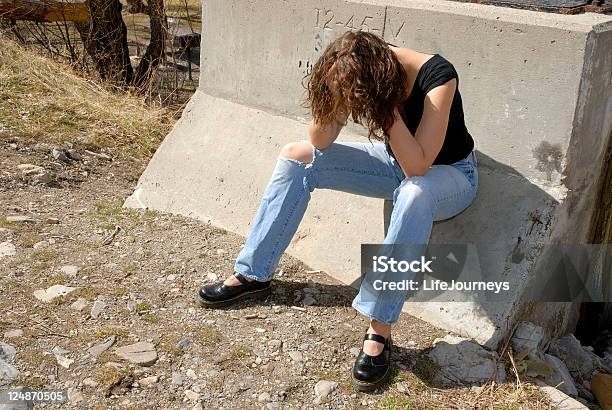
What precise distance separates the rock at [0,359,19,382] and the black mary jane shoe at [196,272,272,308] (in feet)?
2.62

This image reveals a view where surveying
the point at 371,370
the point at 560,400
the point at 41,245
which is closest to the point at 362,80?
the point at 371,370

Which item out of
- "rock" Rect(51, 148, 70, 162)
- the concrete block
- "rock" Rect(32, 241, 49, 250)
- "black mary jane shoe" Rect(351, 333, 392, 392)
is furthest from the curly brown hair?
"rock" Rect(51, 148, 70, 162)

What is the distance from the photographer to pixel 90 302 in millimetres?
3248

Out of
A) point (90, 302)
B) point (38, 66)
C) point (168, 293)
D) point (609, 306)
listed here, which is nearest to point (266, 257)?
point (168, 293)

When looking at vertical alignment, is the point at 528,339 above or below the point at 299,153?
below

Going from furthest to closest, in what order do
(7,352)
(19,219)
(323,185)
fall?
(19,219), (323,185), (7,352)

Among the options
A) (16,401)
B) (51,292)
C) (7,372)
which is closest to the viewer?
(16,401)

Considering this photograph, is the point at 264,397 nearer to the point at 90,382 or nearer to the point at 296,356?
the point at 296,356

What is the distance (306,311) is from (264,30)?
1767mm

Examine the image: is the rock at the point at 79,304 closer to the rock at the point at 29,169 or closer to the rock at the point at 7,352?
the rock at the point at 7,352

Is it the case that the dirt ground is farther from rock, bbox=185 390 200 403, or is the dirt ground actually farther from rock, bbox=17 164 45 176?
rock, bbox=17 164 45 176

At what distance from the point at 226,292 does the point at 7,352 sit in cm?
89

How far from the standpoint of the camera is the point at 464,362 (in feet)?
9.68

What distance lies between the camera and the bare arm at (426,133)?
9.07 ft
